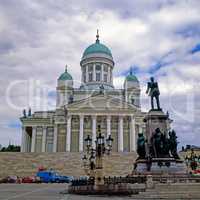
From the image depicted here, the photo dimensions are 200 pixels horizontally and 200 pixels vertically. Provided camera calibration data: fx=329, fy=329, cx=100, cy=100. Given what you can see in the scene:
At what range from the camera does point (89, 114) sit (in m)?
66.8

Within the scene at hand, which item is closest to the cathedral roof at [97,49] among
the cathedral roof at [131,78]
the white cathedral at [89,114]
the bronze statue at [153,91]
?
the white cathedral at [89,114]

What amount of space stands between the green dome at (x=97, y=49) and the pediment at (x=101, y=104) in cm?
1647

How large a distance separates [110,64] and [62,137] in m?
22.3

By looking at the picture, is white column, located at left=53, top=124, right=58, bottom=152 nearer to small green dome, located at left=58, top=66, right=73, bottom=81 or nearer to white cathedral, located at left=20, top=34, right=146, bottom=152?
white cathedral, located at left=20, top=34, right=146, bottom=152

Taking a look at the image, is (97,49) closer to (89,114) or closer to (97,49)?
(97,49)

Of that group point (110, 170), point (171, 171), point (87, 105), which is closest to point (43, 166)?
point (110, 170)

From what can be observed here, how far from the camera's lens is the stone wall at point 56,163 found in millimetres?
45156

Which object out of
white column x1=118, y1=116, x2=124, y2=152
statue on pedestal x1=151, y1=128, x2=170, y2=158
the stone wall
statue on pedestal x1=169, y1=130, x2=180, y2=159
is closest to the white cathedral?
white column x1=118, y1=116, x2=124, y2=152

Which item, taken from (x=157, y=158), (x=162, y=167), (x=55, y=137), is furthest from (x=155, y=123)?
(x=55, y=137)

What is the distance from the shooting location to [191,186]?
1538 cm

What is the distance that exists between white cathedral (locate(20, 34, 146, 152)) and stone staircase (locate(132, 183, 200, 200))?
49.0m

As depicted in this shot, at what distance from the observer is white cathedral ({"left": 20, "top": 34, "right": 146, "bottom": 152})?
219ft

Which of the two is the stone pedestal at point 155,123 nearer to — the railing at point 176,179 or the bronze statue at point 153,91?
the bronze statue at point 153,91

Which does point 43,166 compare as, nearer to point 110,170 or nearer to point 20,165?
point 20,165
